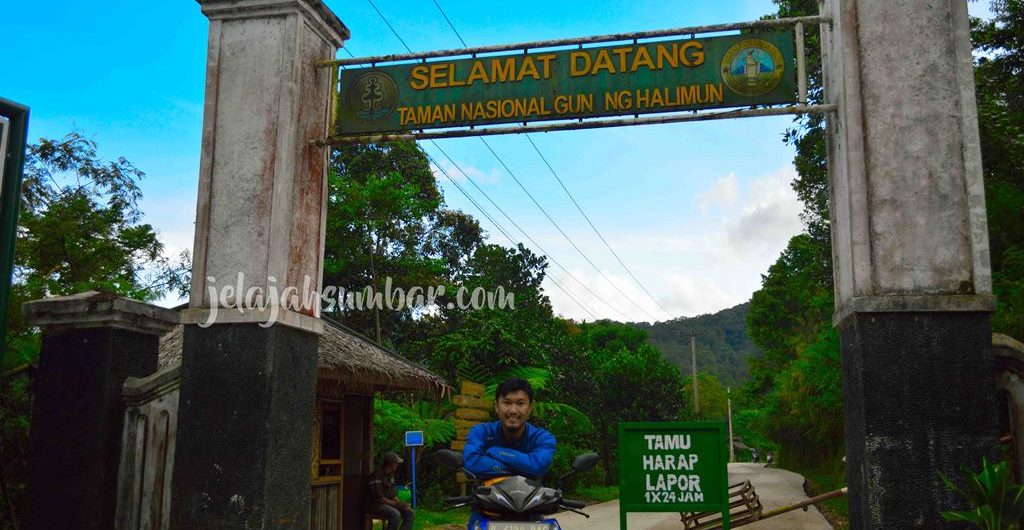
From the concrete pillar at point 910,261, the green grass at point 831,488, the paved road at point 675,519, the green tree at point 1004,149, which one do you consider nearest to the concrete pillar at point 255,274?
the concrete pillar at point 910,261

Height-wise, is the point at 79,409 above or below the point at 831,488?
above

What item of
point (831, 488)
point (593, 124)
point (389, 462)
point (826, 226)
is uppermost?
point (826, 226)

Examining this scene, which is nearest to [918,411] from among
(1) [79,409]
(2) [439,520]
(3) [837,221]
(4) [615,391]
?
(3) [837,221]

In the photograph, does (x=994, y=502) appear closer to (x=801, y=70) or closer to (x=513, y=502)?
(x=513, y=502)

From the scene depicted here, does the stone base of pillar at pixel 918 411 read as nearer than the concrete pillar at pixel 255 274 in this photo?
Yes

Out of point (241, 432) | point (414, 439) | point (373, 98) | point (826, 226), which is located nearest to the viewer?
point (241, 432)

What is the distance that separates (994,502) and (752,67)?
3.99 m

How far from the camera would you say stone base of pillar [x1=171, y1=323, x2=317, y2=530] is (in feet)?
22.6

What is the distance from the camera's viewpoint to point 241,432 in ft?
22.9

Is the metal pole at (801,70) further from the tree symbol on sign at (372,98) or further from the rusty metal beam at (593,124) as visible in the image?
the tree symbol on sign at (372,98)

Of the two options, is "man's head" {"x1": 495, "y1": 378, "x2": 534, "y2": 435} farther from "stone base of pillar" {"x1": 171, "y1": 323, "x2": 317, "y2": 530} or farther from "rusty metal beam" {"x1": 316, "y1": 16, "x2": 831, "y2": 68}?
"rusty metal beam" {"x1": 316, "y1": 16, "x2": 831, "y2": 68}

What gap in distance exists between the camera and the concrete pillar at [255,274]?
6980mm

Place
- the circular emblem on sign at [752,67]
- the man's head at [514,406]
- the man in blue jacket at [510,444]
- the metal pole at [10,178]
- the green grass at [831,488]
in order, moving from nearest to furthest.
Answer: the metal pole at [10,178] < the man in blue jacket at [510,444] < the man's head at [514,406] < the circular emblem on sign at [752,67] < the green grass at [831,488]

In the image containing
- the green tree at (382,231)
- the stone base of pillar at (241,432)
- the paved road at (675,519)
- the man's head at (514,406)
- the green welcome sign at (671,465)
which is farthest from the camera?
the green tree at (382,231)
